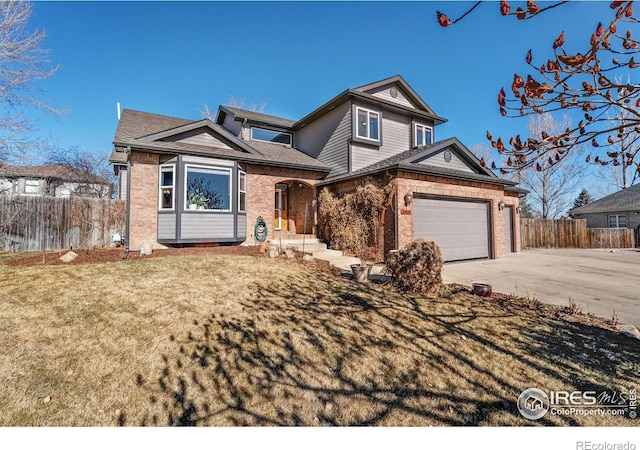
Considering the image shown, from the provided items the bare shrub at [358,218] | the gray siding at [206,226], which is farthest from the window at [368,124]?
the gray siding at [206,226]

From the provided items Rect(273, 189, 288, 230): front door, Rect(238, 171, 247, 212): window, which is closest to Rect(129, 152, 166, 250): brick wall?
Rect(238, 171, 247, 212): window

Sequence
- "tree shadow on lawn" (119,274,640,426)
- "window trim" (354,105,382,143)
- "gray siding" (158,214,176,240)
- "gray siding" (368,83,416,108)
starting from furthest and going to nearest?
"gray siding" (368,83,416,108) → "window trim" (354,105,382,143) → "gray siding" (158,214,176,240) → "tree shadow on lawn" (119,274,640,426)

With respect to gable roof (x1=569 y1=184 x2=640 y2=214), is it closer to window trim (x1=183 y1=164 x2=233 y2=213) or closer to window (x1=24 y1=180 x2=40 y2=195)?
window trim (x1=183 y1=164 x2=233 y2=213)

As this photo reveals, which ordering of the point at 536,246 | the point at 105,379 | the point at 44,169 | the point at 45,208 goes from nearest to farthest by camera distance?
1. the point at 105,379
2. the point at 45,208
3. the point at 536,246
4. the point at 44,169

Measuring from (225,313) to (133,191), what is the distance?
8226mm

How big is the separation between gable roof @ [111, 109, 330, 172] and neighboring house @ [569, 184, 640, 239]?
2678cm

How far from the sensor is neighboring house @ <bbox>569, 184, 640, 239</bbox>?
2336cm

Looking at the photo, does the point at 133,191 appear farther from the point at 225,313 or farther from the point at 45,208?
the point at 225,313

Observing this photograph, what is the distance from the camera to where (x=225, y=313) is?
193 inches

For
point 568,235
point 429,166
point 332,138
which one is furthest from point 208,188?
point 568,235

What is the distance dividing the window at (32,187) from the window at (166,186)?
19.5 meters
